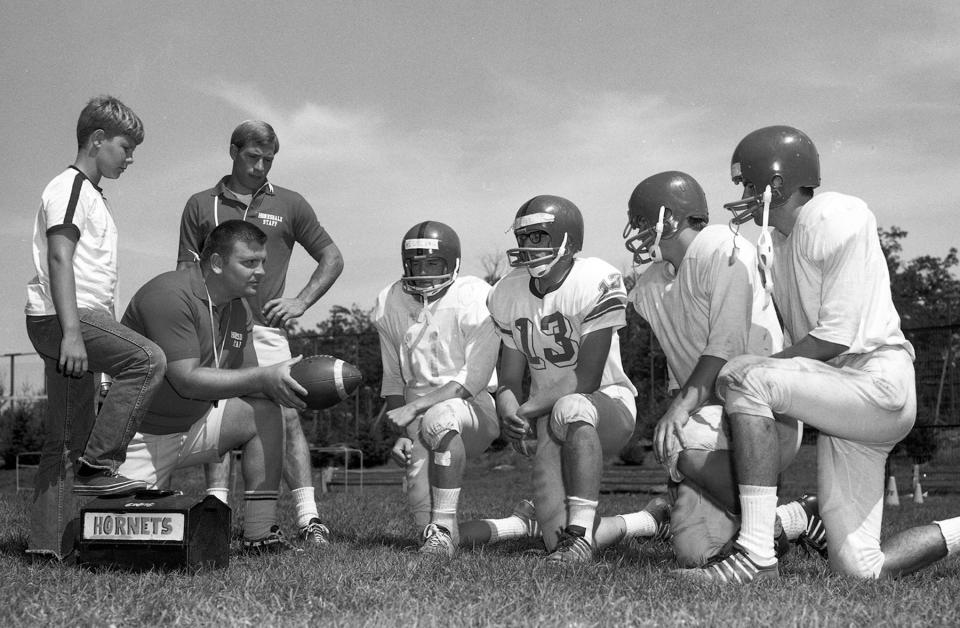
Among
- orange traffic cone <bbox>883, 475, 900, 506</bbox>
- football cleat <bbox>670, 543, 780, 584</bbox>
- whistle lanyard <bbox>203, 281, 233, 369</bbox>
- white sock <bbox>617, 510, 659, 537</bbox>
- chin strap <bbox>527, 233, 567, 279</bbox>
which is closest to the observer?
football cleat <bbox>670, 543, 780, 584</bbox>

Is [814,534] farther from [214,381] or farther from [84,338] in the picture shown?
[84,338]

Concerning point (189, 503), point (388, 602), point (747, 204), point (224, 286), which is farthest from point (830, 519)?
point (224, 286)

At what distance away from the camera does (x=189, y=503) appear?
4559 mm

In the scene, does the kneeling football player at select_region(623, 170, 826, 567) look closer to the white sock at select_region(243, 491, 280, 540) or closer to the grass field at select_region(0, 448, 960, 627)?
the grass field at select_region(0, 448, 960, 627)

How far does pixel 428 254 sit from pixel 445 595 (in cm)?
285

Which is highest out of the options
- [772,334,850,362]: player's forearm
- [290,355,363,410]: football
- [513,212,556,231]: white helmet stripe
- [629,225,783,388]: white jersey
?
[513,212,556,231]: white helmet stripe

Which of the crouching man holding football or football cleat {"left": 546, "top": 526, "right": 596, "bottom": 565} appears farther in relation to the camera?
the crouching man holding football

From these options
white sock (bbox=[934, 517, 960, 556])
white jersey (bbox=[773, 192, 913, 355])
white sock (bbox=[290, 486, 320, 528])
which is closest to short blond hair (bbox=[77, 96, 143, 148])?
white sock (bbox=[290, 486, 320, 528])

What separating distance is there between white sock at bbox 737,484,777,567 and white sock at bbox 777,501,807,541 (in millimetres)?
1112

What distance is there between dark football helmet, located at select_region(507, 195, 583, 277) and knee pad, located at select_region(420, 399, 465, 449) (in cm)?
95

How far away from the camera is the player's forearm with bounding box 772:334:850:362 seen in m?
4.43

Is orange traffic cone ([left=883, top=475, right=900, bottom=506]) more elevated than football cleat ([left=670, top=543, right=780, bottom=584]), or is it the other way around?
football cleat ([left=670, top=543, right=780, bottom=584])

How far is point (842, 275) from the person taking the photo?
175 inches

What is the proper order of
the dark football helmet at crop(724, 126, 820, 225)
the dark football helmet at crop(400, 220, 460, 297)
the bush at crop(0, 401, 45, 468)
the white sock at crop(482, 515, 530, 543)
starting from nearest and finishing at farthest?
the dark football helmet at crop(724, 126, 820, 225), the white sock at crop(482, 515, 530, 543), the dark football helmet at crop(400, 220, 460, 297), the bush at crop(0, 401, 45, 468)
